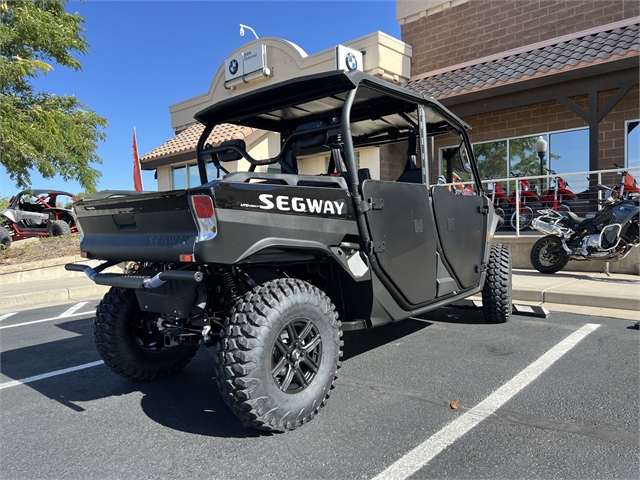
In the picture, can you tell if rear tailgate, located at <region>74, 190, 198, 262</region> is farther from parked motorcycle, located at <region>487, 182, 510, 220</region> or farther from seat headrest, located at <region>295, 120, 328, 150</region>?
parked motorcycle, located at <region>487, 182, 510, 220</region>

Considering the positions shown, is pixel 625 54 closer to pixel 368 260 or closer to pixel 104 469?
pixel 368 260

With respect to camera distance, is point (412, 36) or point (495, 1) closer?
point (495, 1)

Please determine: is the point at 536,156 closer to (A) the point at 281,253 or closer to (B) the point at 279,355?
(A) the point at 281,253

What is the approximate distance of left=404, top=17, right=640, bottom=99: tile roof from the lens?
8.74m

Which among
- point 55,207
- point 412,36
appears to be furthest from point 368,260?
point 55,207

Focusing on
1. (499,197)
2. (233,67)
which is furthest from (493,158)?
(233,67)

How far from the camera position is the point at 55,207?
48.5 ft

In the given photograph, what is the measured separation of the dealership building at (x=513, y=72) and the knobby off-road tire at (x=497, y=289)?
3063mm

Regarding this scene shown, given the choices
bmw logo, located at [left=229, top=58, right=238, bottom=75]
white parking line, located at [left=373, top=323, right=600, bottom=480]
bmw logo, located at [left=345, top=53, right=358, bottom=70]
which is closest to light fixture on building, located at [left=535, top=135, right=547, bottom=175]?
bmw logo, located at [left=345, top=53, right=358, bottom=70]

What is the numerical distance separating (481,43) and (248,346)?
1183 cm

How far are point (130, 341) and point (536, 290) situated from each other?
498 cm

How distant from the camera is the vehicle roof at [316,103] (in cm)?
324

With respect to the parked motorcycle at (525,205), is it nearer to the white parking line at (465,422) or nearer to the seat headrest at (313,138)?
the white parking line at (465,422)

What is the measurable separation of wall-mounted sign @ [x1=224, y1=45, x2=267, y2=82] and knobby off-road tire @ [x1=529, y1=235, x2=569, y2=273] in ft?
32.2
